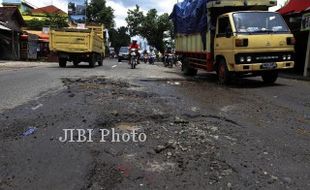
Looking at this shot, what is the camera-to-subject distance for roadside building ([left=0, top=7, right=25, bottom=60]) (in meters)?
44.7

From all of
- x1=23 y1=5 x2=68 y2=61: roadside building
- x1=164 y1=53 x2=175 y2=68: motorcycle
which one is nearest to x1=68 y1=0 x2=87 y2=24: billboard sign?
x1=23 y1=5 x2=68 y2=61: roadside building

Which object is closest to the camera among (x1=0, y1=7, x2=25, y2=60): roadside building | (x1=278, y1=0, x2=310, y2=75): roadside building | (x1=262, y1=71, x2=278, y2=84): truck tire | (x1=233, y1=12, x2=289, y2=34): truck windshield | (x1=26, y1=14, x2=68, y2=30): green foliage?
(x1=233, y1=12, x2=289, y2=34): truck windshield

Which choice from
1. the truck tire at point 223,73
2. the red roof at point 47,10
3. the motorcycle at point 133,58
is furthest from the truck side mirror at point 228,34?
the red roof at point 47,10

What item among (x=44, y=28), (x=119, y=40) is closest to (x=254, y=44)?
(x=44, y=28)

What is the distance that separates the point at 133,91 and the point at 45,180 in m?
7.29

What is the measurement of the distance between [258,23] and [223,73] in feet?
5.90

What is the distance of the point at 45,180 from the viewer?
4.77 metres

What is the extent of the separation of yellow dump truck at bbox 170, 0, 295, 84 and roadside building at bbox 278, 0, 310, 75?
7591 millimetres

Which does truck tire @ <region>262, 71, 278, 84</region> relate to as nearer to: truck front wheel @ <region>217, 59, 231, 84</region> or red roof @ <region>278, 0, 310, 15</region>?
truck front wheel @ <region>217, 59, 231, 84</region>

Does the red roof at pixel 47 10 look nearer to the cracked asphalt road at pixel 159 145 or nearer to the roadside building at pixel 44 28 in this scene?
the roadside building at pixel 44 28

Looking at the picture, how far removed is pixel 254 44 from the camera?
13570 millimetres

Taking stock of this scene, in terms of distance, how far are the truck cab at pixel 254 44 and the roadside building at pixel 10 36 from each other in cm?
3341

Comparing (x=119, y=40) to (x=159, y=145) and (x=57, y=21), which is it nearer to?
(x=57, y=21)

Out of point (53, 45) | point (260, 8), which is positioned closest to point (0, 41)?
point (53, 45)
